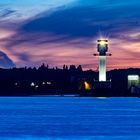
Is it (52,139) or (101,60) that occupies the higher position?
(101,60)

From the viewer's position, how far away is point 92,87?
19525 cm

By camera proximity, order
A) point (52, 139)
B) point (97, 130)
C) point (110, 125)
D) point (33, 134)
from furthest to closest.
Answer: point (110, 125) < point (97, 130) < point (33, 134) < point (52, 139)

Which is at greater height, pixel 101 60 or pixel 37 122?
pixel 101 60

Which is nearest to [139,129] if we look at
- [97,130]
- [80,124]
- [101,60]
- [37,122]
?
[97,130]

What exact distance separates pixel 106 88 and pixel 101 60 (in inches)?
377

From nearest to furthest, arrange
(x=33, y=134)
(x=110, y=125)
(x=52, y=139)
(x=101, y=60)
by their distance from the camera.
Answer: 1. (x=52, y=139)
2. (x=33, y=134)
3. (x=110, y=125)
4. (x=101, y=60)

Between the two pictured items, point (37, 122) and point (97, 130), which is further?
point (37, 122)

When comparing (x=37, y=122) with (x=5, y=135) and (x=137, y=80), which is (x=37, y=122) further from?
(x=137, y=80)

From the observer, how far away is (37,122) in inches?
2790

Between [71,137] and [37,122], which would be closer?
[71,137]

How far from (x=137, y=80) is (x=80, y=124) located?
5120 inches

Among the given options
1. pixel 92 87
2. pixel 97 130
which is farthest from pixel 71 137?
pixel 92 87

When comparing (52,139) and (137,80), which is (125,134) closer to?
(52,139)

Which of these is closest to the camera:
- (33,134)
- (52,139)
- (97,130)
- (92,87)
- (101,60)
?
(52,139)
